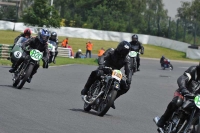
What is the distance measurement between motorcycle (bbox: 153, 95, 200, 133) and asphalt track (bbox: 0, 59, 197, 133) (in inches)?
53.3

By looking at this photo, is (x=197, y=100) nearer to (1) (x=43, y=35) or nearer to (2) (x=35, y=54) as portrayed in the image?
(2) (x=35, y=54)

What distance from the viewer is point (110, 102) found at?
1240 cm

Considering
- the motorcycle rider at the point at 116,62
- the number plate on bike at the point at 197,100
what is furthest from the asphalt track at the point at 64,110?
the number plate on bike at the point at 197,100

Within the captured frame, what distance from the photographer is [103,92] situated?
12.8 m

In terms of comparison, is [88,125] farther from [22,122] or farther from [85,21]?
[85,21]

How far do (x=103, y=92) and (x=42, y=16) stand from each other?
3798 centimetres

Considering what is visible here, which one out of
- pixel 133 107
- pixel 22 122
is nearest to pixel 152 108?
pixel 133 107

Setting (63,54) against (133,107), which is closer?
(133,107)

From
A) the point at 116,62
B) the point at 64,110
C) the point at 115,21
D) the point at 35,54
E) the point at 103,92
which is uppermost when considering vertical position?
the point at 115,21

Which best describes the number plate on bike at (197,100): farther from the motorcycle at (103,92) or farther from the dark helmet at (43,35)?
the dark helmet at (43,35)

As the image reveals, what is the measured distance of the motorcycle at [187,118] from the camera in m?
9.03

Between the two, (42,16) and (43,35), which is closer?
(43,35)

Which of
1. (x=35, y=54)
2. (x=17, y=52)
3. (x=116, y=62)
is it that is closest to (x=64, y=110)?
(x=116, y=62)

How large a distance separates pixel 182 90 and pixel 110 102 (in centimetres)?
330
